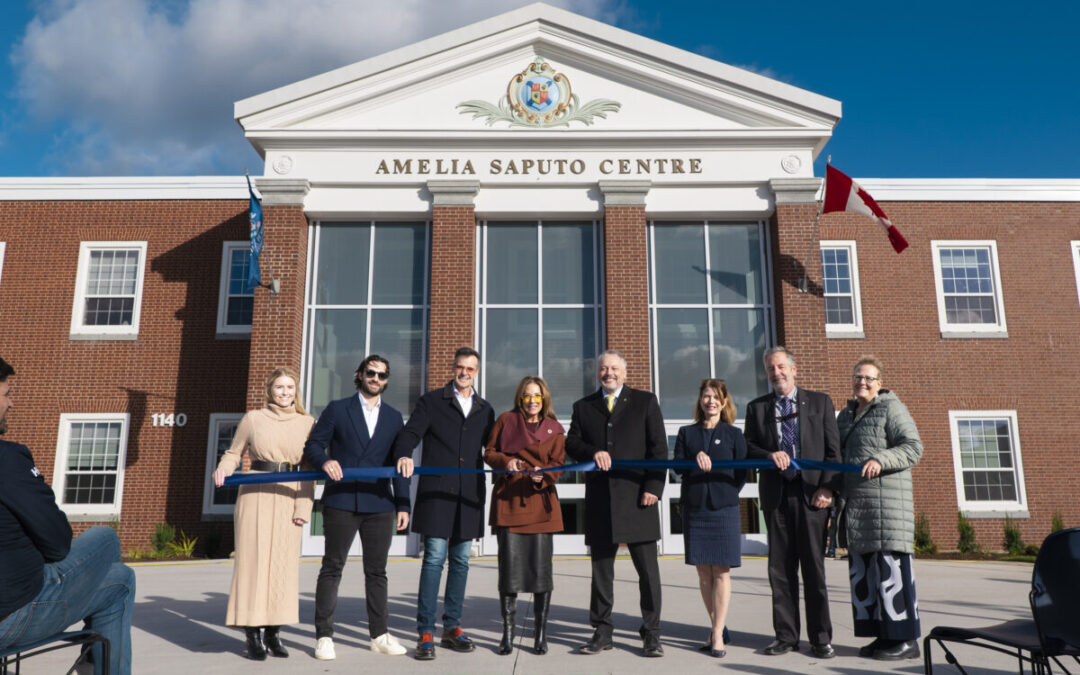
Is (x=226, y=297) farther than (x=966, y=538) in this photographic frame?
Yes

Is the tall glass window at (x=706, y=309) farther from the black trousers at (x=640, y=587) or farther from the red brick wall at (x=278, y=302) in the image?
the black trousers at (x=640, y=587)

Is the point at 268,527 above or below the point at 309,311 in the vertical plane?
below

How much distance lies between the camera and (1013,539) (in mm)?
14945

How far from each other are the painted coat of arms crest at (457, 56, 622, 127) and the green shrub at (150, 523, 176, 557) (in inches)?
377

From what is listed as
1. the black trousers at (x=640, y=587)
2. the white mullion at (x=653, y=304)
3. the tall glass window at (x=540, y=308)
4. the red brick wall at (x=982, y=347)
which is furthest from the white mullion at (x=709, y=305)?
the black trousers at (x=640, y=587)

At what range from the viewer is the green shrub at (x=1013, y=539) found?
14852mm

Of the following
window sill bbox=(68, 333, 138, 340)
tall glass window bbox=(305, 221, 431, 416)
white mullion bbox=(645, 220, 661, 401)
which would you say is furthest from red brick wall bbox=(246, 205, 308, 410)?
white mullion bbox=(645, 220, 661, 401)

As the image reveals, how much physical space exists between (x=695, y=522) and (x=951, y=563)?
9268 millimetres

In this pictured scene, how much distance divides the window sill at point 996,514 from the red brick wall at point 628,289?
7.07 meters

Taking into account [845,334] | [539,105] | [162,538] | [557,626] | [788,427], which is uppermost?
[539,105]

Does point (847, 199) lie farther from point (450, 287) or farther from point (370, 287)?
point (370, 287)

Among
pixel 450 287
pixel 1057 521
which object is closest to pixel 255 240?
pixel 450 287

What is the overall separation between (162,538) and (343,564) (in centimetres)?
1091

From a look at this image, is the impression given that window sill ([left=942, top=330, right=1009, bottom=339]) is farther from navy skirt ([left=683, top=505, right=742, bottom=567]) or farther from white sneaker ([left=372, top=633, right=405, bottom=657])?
white sneaker ([left=372, top=633, right=405, bottom=657])
